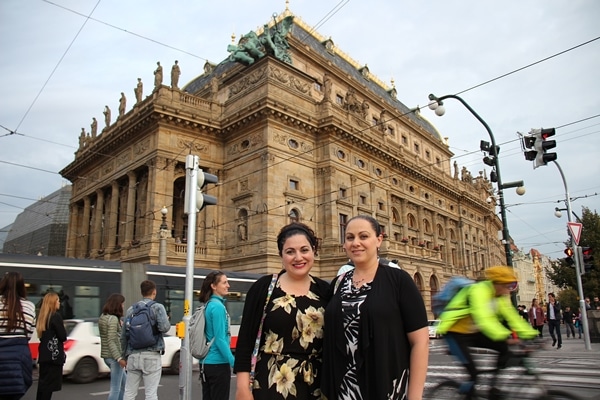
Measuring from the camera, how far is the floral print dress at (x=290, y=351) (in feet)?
9.22

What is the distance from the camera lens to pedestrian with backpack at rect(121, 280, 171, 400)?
5.82m

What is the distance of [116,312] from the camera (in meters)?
7.13

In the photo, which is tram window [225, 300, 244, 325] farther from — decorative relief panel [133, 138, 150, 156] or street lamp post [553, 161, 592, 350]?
decorative relief panel [133, 138, 150, 156]

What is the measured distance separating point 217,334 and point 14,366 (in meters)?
1.92

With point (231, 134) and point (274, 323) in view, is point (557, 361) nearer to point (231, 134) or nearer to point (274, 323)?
point (274, 323)

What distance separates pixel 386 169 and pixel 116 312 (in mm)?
33288

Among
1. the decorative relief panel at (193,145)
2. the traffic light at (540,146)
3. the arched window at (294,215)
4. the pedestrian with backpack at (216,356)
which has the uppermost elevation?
the decorative relief panel at (193,145)

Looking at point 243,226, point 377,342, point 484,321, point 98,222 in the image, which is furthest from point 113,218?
point 377,342

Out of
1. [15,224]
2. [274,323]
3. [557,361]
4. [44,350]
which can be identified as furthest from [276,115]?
[15,224]

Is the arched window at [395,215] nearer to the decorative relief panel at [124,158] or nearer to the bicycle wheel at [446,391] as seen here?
the decorative relief panel at [124,158]

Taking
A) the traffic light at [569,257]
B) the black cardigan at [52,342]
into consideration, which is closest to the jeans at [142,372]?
the black cardigan at [52,342]

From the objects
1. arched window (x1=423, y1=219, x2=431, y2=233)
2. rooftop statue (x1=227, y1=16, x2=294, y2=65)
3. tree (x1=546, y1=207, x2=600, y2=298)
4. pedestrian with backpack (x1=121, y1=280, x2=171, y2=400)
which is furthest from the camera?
arched window (x1=423, y1=219, x2=431, y2=233)

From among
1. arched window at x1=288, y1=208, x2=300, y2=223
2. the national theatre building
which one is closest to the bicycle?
the national theatre building

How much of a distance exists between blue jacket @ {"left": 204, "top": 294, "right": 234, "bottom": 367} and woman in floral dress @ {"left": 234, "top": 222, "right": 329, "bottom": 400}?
2.10m
